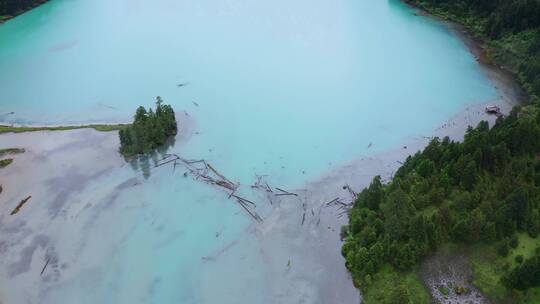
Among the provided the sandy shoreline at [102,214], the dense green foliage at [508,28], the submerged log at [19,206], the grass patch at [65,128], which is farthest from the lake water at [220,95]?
the submerged log at [19,206]

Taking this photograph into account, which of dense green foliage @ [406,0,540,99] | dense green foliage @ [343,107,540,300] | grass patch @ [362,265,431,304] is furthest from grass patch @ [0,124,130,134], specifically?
dense green foliage @ [406,0,540,99]

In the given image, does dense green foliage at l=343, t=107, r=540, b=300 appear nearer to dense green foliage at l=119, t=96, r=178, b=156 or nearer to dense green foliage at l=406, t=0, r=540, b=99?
dense green foliage at l=406, t=0, r=540, b=99

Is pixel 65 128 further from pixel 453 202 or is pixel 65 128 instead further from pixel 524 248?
pixel 524 248

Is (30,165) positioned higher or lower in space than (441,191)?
lower

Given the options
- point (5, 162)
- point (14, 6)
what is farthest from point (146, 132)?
point (14, 6)

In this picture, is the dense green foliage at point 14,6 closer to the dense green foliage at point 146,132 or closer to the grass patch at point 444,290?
the dense green foliage at point 146,132

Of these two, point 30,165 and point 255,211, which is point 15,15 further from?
point 255,211

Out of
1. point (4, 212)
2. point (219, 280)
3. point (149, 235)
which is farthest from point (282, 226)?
point (4, 212)
